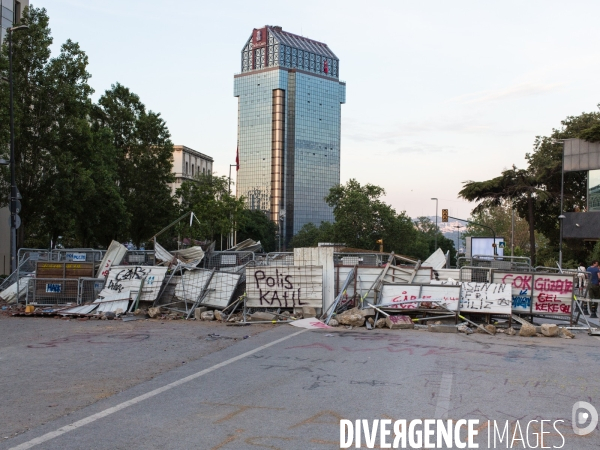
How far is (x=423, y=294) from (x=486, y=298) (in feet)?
5.30

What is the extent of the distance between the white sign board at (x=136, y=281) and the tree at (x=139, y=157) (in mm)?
28792

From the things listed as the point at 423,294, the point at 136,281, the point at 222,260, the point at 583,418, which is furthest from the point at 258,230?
the point at 583,418

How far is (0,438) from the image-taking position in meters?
6.29

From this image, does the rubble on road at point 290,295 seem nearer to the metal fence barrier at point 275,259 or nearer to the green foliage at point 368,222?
the metal fence barrier at point 275,259

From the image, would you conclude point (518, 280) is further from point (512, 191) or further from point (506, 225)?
point (506, 225)

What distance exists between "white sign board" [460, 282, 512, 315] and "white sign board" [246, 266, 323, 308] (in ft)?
13.1

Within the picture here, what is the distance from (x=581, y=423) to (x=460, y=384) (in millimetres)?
2273

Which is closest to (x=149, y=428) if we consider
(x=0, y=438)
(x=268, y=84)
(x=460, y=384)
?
(x=0, y=438)

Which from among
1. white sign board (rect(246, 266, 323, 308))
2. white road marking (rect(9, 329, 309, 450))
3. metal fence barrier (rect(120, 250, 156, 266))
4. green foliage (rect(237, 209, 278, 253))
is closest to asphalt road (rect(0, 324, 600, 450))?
white road marking (rect(9, 329, 309, 450))

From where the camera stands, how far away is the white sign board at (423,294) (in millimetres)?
16938

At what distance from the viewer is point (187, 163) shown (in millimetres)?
130875

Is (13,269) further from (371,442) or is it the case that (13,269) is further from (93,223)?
(371,442)

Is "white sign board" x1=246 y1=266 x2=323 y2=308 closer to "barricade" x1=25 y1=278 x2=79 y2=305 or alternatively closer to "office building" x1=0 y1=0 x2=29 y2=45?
"barricade" x1=25 y1=278 x2=79 y2=305

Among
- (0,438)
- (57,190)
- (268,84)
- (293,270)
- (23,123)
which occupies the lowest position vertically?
(0,438)
